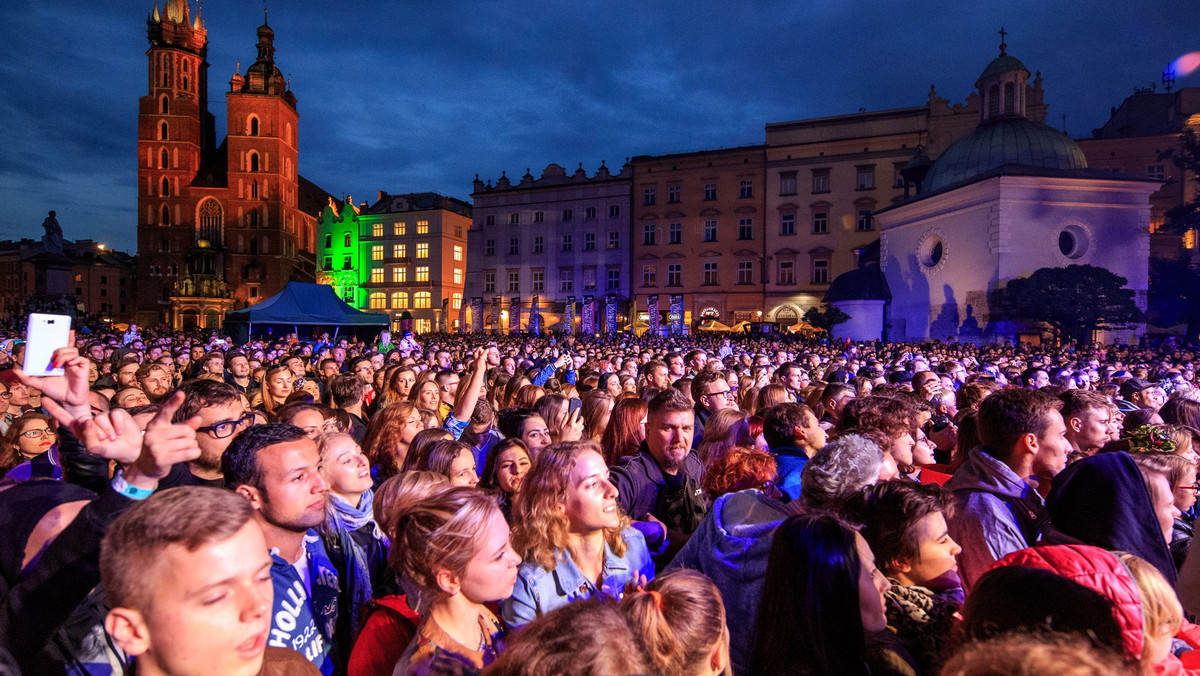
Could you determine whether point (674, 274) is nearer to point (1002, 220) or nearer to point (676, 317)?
point (676, 317)

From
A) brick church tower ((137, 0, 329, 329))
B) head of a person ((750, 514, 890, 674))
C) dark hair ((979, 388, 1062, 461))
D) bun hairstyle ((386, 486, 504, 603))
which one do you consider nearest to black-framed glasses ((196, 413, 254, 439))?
bun hairstyle ((386, 486, 504, 603))

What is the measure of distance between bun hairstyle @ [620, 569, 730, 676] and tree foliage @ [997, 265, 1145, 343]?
29.3 m

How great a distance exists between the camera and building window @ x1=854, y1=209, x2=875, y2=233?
43.0m

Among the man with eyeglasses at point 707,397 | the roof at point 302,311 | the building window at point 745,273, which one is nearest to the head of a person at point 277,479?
the man with eyeglasses at point 707,397

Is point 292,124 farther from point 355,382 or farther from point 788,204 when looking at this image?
point 355,382

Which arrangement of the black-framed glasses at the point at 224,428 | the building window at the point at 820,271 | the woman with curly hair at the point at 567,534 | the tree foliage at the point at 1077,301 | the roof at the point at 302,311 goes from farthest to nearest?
the building window at the point at 820,271 < the tree foliage at the point at 1077,301 < the roof at the point at 302,311 < the black-framed glasses at the point at 224,428 < the woman with curly hair at the point at 567,534

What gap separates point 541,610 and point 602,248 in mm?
47261

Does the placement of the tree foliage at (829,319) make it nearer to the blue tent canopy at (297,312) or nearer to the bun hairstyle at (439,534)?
the blue tent canopy at (297,312)

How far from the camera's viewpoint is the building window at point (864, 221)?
42969 millimetres

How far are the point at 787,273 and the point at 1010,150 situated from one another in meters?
16.1

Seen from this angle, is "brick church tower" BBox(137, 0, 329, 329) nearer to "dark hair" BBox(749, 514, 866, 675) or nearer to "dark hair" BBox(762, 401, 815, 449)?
"dark hair" BBox(762, 401, 815, 449)

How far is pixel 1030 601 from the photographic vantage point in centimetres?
171

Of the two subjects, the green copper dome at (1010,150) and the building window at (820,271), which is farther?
the building window at (820,271)

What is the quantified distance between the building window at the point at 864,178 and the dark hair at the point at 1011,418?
43947 mm
